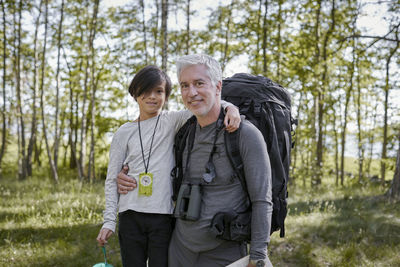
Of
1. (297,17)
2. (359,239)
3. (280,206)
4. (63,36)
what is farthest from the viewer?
(63,36)

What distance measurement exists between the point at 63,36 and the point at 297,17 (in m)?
Result: 11.0

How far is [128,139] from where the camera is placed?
2.77 metres

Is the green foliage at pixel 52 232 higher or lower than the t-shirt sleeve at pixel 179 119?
lower

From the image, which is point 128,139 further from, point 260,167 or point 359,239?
point 359,239

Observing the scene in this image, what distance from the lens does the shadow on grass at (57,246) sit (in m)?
5.60

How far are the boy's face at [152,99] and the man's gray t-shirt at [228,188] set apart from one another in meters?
0.50

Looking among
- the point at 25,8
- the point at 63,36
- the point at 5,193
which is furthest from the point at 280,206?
the point at 63,36

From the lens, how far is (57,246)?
19.9ft

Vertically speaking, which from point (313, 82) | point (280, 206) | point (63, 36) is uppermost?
point (63, 36)

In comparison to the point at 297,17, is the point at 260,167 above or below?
below

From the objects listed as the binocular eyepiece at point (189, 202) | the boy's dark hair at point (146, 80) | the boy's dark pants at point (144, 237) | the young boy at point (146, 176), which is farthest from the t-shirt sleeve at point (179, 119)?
the boy's dark pants at point (144, 237)

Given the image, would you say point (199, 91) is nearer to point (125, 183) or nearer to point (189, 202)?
point (189, 202)

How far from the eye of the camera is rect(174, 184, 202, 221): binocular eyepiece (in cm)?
219

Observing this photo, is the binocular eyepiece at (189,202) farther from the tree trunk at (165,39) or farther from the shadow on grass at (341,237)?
the tree trunk at (165,39)
